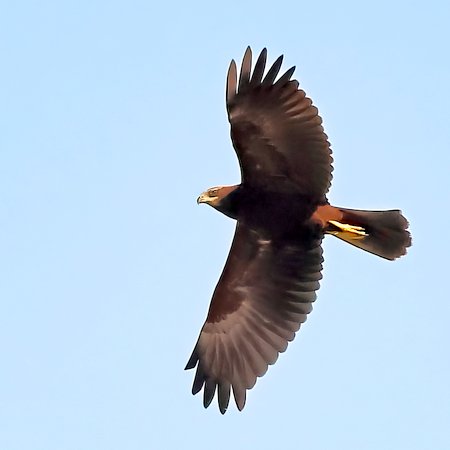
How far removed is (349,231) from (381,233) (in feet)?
1.34

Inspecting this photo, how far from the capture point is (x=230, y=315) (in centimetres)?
1552

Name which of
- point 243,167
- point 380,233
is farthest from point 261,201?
point 380,233

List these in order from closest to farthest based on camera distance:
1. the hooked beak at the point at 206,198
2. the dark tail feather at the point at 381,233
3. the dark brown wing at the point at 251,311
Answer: the dark tail feather at the point at 381,233, the hooked beak at the point at 206,198, the dark brown wing at the point at 251,311

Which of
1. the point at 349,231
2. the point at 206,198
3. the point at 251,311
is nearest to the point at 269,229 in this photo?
the point at 206,198

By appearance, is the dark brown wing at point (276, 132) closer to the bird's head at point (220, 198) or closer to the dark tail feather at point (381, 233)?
the bird's head at point (220, 198)

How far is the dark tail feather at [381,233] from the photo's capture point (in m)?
14.6

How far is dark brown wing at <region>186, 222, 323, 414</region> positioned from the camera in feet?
49.6

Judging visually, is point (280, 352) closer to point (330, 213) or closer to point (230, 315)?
point (230, 315)

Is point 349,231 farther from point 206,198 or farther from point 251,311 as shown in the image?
point 251,311

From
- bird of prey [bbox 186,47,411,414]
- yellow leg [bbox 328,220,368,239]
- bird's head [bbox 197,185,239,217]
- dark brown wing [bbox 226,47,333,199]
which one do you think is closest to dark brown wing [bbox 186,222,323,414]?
bird of prey [bbox 186,47,411,414]

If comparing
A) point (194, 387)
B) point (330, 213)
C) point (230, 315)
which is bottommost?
point (194, 387)

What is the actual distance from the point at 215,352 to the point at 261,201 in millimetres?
1972

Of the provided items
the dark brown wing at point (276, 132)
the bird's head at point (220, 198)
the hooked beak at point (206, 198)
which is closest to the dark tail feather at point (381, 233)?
the dark brown wing at point (276, 132)

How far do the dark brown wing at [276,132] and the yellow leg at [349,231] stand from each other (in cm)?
39
